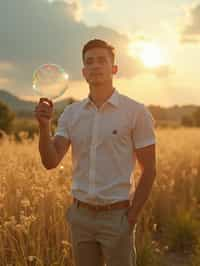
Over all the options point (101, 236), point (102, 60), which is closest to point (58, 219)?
point (101, 236)

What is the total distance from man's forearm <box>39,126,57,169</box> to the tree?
36133 millimetres

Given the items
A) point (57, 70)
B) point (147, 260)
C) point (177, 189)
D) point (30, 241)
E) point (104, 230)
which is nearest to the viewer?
point (104, 230)

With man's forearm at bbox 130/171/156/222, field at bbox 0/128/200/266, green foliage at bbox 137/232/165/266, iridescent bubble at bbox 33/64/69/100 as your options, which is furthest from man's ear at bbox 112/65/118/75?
green foliage at bbox 137/232/165/266

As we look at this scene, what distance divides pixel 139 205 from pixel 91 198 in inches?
12.7

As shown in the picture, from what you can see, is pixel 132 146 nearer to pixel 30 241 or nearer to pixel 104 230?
pixel 104 230

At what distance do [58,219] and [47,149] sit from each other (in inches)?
77.5

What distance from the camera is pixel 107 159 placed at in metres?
3.35

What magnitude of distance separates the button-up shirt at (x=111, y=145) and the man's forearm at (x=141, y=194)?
7cm

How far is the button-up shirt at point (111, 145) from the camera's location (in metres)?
3.34

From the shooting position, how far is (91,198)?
3.35 meters

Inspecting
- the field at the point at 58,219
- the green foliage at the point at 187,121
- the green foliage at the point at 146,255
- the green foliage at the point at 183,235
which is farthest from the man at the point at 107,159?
the green foliage at the point at 187,121

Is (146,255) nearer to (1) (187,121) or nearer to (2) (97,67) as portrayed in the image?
(2) (97,67)

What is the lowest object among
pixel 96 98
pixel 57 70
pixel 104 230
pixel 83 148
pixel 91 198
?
pixel 104 230

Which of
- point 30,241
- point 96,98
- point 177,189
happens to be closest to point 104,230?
point 96,98
